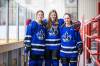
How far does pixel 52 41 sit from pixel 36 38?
0.28 metres

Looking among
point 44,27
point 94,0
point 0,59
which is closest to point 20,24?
point 0,59

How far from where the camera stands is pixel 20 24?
7836mm

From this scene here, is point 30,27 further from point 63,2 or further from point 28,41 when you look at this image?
point 63,2

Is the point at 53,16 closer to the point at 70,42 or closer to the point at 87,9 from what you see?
the point at 70,42

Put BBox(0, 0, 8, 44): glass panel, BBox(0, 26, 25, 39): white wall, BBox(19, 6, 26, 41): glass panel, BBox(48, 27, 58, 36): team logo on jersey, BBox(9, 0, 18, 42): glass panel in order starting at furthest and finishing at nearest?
BBox(19, 6, 26, 41): glass panel
BBox(9, 0, 18, 42): glass panel
BBox(0, 26, 25, 39): white wall
BBox(0, 0, 8, 44): glass panel
BBox(48, 27, 58, 36): team logo on jersey

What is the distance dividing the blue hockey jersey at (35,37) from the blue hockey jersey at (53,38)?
0.09m

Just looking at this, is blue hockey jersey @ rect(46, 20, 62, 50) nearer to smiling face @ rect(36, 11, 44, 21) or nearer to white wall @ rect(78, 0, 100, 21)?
smiling face @ rect(36, 11, 44, 21)

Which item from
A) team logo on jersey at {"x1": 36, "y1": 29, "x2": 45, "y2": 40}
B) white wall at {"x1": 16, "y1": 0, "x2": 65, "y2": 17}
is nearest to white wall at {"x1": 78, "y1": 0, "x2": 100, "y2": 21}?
white wall at {"x1": 16, "y1": 0, "x2": 65, "y2": 17}

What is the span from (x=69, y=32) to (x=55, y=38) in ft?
0.87

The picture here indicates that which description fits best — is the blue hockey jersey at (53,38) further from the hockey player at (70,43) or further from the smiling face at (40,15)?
the smiling face at (40,15)

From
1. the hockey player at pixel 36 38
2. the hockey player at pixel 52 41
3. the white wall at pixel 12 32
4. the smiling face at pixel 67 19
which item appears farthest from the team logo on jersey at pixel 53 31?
the white wall at pixel 12 32

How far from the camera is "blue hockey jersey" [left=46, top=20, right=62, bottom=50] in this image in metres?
4.75

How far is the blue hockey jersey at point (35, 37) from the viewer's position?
4.70m

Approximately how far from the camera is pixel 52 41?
4.75m
